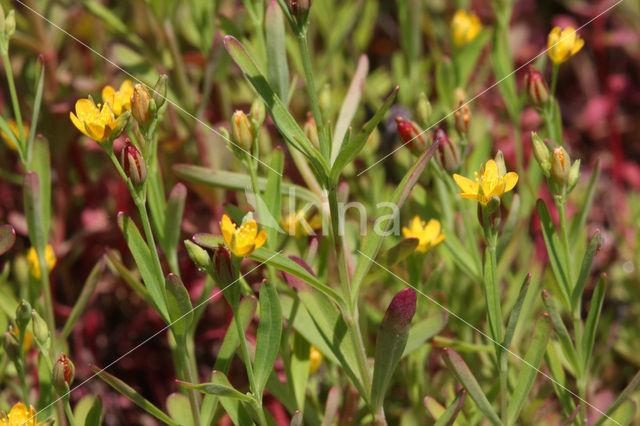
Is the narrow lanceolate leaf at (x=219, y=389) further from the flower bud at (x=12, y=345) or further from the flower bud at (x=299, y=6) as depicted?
the flower bud at (x=299, y=6)

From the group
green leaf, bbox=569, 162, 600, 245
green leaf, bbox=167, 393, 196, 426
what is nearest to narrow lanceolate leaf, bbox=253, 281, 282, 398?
green leaf, bbox=167, 393, 196, 426

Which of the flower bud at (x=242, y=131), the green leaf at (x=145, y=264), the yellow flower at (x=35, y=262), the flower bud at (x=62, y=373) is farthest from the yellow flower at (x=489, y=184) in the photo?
the yellow flower at (x=35, y=262)

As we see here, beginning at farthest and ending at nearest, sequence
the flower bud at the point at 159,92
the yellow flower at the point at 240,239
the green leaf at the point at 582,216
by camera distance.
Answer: the green leaf at the point at 582,216 < the flower bud at the point at 159,92 < the yellow flower at the point at 240,239

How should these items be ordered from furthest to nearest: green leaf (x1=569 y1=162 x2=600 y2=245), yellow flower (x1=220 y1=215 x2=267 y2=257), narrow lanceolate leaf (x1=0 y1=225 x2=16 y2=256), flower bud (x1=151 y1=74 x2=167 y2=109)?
green leaf (x1=569 y1=162 x2=600 y2=245) < narrow lanceolate leaf (x1=0 y1=225 x2=16 y2=256) < flower bud (x1=151 y1=74 x2=167 y2=109) < yellow flower (x1=220 y1=215 x2=267 y2=257)

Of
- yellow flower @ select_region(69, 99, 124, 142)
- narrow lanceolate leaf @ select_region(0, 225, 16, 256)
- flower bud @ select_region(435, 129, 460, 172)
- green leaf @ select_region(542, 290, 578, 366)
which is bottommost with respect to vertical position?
green leaf @ select_region(542, 290, 578, 366)

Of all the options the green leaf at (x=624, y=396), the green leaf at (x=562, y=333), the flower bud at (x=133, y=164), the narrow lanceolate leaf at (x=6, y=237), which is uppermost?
the flower bud at (x=133, y=164)

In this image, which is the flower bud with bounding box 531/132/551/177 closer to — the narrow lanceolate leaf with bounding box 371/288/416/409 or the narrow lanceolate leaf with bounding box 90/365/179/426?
the narrow lanceolate leaf with bounding box 371/288/416/409

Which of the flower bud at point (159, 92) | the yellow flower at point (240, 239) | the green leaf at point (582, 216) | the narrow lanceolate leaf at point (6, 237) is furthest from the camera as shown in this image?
the green leaf at point (582, 216)

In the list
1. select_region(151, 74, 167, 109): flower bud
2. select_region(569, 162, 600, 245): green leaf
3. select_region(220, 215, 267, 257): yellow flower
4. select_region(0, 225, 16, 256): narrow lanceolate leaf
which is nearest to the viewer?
select_region(220, 215, 267, 257): yellow flower
